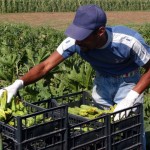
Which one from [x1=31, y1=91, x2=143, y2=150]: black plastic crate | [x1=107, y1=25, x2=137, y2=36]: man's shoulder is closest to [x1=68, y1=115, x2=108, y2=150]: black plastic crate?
[x1=31, y1=91, x2=143, y2=150]: black plastic crate

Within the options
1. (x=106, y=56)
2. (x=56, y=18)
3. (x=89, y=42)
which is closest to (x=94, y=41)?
(x=89, y=42)

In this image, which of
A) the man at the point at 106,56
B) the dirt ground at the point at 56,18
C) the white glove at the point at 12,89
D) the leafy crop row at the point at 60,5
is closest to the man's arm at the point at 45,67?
the man at the point at 106,56

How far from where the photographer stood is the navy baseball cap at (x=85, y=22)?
10.6ft

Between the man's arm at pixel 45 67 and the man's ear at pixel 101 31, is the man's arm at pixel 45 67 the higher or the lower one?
the lower one

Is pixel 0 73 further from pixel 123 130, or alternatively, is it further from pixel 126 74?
pixel 123 130

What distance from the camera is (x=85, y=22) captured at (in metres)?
3.25

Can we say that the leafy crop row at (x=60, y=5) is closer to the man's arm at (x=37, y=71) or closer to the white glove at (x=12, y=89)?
the man's arm at (x=37, y=71)

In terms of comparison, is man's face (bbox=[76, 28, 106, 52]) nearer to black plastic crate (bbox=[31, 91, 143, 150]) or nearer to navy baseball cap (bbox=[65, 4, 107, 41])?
navy baseball cap (bbox=[65, 4, 107, 41])

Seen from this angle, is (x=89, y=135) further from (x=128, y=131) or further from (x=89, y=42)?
(x=89, y=42)

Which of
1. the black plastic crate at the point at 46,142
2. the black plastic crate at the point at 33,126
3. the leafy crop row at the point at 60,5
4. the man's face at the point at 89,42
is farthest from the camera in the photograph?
the leafy crop row at the point at 60,5

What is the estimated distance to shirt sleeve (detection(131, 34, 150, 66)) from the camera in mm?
3600

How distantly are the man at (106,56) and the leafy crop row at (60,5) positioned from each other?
3322 cm

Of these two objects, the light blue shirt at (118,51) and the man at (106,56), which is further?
the light blue shirt at (118,51)

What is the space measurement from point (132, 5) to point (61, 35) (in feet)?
109
